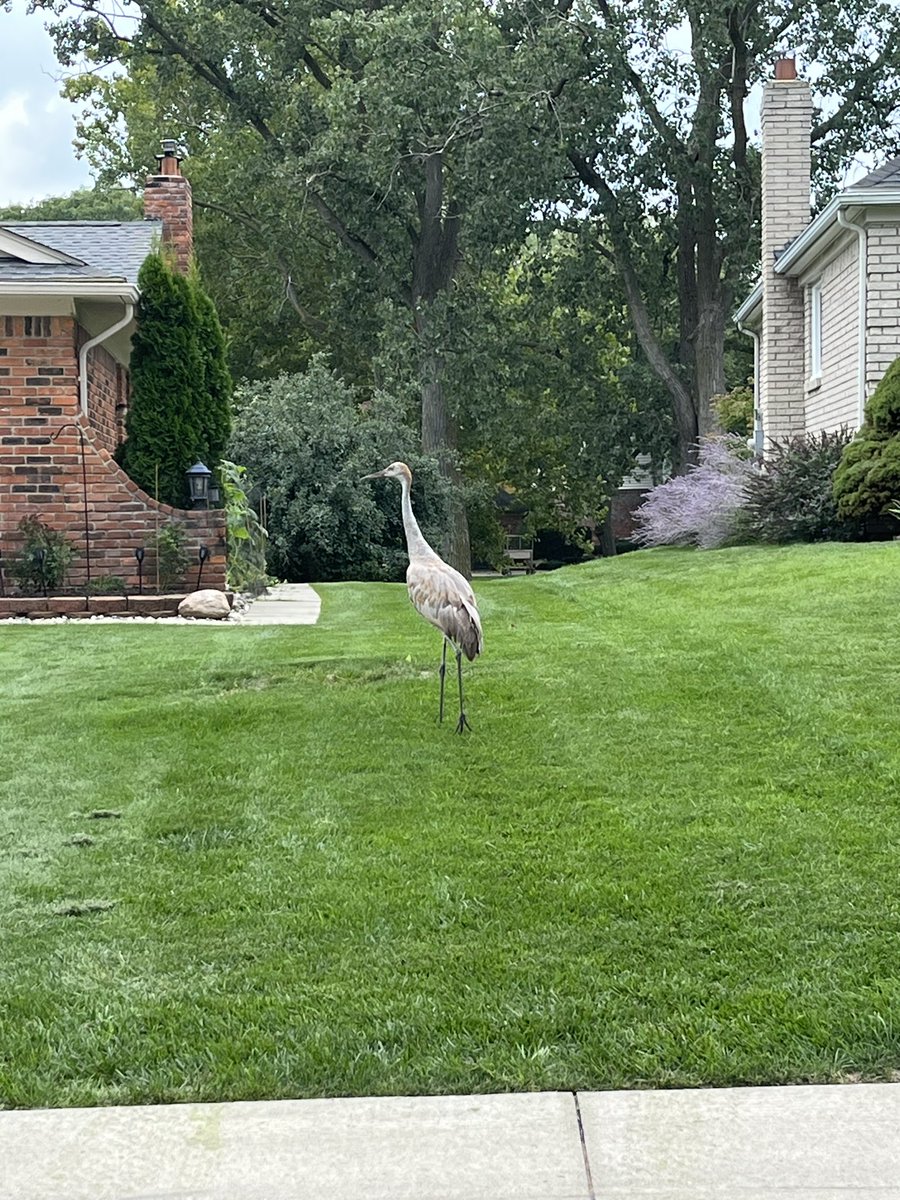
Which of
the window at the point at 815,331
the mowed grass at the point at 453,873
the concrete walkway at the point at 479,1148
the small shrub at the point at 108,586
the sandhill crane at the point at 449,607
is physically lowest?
the concrete walkway at the point at 479,1148

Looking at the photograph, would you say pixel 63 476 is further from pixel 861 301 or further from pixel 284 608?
pixel 861 301

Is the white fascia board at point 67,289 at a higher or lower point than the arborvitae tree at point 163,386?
higher

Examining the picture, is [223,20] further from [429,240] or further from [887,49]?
[887,49]

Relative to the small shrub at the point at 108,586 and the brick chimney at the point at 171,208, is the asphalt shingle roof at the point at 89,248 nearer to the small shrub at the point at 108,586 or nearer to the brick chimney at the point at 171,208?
the brick chimney at the point at 171,208

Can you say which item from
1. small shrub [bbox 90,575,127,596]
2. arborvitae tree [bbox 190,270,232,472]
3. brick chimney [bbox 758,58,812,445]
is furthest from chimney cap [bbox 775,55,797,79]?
small shrub [bbox 90,575,127,596]

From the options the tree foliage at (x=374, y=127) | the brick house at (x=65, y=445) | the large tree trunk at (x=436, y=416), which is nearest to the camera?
the brick house at (x=65, y=445)

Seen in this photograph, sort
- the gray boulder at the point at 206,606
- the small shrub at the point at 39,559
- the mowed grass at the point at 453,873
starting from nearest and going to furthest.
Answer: the mowed grass at the point at 453,873 → the gray boulder at the point at 206,606 → the small shrub at the point at 39,559

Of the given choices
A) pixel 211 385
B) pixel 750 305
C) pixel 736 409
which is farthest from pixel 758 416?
pixel 211 385

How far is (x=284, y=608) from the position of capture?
12367mm

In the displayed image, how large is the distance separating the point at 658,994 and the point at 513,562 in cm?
3493

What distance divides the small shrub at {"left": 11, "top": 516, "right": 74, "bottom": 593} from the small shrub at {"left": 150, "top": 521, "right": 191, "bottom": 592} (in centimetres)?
84

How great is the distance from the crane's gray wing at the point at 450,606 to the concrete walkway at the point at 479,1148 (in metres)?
3.56

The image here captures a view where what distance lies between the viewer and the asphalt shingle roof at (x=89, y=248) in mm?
11992

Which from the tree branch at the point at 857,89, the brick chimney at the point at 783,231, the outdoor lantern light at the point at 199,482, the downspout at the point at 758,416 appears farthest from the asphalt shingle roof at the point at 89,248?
the tree branch at the point at 857,89
